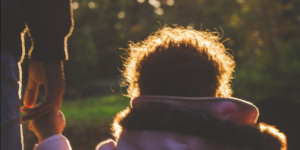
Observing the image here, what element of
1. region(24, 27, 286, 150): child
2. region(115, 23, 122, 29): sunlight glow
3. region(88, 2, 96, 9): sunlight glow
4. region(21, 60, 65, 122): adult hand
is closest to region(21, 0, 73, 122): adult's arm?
region(21, 60, 65, 122): adult hand

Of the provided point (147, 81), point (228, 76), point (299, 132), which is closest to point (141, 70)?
point (147, 81)

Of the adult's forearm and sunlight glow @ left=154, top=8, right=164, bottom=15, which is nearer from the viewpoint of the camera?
the adult's forearm

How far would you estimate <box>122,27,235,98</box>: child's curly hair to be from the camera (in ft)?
5.46

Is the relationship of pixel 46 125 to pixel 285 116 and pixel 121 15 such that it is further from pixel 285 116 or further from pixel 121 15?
pixel 121 15

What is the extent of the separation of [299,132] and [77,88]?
15422 mm

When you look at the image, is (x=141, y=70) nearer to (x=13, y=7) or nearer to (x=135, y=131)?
(x=135, y=131)

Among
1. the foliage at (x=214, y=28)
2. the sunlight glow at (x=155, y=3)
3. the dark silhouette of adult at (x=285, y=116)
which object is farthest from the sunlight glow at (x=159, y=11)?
the dark silhouette of adult at (x=285, y=116)

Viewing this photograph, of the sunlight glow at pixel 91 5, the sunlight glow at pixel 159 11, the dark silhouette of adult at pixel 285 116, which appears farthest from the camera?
the sunlight glow at pixel 159 11

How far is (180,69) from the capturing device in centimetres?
167

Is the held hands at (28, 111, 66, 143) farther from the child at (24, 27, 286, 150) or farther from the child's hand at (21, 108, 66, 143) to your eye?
the child at (24, 27, 286, 150)

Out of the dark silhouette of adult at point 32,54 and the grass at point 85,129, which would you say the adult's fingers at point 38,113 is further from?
the grass at point 85,129

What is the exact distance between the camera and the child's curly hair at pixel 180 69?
167cm

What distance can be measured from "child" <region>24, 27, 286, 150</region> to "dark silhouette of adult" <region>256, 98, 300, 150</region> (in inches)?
43.4

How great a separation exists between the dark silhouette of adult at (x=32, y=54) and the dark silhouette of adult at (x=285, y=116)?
5.48 feet
